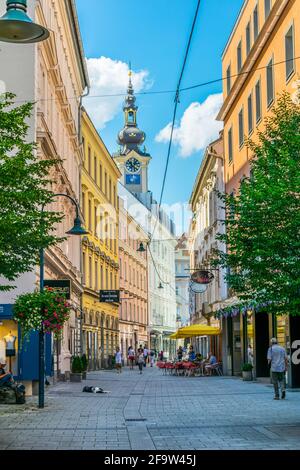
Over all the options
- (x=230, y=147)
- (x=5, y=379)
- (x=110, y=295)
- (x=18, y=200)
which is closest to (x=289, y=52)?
(x=230, y=147)

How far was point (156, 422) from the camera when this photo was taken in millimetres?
17734

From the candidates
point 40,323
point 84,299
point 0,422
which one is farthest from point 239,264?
point 84,299

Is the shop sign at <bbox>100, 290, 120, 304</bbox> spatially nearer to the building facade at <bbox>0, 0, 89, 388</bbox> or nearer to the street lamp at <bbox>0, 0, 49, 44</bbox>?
the building facade at <bbox>0, 0, 89, 388</bbox>

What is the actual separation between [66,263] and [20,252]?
2158cm

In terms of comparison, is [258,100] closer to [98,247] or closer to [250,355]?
[250,355]

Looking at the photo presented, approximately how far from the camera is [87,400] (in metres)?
25.8

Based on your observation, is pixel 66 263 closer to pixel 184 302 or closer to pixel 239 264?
pixel 239 264

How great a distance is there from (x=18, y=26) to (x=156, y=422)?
1017 cm

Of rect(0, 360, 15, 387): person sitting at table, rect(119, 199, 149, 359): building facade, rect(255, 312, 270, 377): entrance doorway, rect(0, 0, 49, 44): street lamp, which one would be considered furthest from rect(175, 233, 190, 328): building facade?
rect(0, 0, 49, 44): street lamp

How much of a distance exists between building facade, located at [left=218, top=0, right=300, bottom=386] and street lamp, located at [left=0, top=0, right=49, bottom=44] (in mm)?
13506

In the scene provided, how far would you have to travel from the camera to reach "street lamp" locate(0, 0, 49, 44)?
9805mm

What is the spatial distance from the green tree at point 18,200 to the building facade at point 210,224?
21.9 metres
